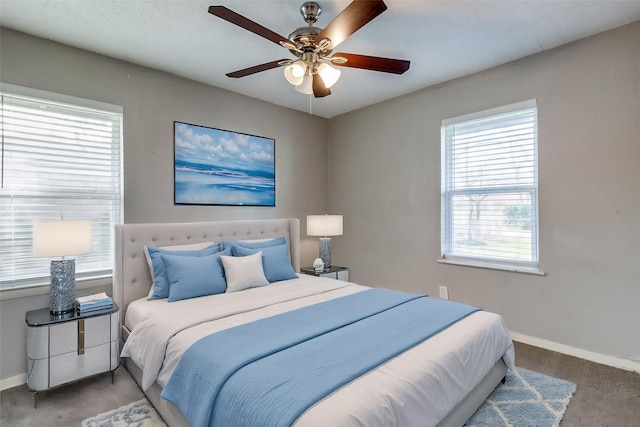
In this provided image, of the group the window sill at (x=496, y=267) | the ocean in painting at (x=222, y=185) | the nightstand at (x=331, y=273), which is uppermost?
the ocean in painting at (x=222, y=185)

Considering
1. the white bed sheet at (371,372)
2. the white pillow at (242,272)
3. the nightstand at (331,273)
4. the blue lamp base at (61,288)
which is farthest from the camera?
the nightstand at (331,273)

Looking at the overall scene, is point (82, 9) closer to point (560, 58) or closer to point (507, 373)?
point (560, 58)

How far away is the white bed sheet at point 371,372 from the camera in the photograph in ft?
4.18

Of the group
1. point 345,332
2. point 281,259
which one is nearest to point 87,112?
point 281,259

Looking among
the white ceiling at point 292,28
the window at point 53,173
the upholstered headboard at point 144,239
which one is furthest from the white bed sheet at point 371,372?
the white ceiling at point 292,28

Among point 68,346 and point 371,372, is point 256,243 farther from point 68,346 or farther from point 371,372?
point 371,372

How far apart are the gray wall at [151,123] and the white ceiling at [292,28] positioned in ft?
0.49

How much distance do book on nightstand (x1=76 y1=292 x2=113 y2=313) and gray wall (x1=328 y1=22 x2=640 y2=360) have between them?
3.11 m

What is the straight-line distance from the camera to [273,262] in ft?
10.7

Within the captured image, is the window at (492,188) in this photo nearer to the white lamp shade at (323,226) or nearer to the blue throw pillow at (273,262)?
the white lamp shade at (323,226)

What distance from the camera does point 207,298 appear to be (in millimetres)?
2627

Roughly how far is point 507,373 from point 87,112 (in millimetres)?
4044

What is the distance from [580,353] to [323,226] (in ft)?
8.90

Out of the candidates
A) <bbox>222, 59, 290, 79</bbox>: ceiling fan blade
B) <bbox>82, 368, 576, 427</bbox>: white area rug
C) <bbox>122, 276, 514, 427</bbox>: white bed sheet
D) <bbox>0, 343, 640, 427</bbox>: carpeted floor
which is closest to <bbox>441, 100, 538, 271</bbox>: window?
<bbox>0, 343, 640, 427</bbox>: carpeted floor
